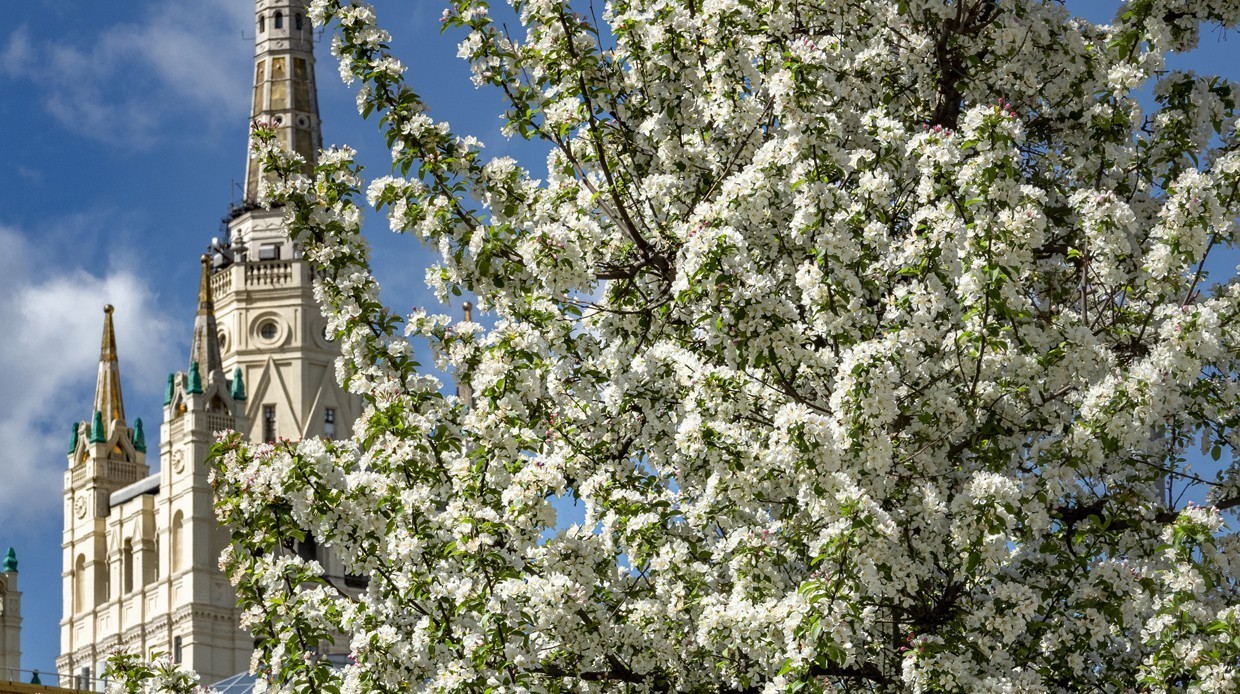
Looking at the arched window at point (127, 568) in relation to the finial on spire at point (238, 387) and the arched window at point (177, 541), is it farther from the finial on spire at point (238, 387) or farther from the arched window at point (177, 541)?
the finial on spire at point (238, 387)

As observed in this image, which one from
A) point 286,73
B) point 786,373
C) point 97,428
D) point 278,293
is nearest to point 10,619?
point 97,428

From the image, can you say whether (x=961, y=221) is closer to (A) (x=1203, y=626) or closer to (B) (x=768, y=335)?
(B) (x=768, y=335)

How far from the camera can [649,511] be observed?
13906mm

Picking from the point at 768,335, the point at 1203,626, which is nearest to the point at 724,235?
the point at 768,335

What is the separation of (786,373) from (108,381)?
106 metres

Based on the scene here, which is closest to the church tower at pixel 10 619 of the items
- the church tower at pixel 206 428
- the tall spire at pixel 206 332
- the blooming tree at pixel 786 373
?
the church tower at pixel 206 428

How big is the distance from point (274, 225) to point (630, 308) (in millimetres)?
107051

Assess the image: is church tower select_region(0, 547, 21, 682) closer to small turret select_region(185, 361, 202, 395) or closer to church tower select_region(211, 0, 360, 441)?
small turret select_region(185, 361, 202, 395)

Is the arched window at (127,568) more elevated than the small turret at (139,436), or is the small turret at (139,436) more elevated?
the small turret at (139,436)

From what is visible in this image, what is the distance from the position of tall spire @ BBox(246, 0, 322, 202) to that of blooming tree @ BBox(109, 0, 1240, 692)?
10357 centimetres

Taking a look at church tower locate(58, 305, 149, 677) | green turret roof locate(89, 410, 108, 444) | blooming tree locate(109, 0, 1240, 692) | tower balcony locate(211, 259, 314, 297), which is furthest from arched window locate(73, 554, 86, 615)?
blooming tree locate(109, 0, 1240, 692)

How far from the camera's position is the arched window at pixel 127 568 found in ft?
369

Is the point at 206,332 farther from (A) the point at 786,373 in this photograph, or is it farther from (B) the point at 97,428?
(A) the point at 786,373

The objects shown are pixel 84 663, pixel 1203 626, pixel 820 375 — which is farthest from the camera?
pixel 84 663
